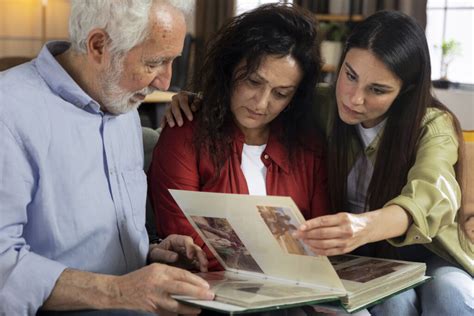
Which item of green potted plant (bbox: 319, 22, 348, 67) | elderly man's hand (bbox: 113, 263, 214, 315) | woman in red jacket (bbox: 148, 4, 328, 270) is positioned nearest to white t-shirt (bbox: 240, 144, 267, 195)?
woman in red jacket (bbox: 148, 4, 328, 270)

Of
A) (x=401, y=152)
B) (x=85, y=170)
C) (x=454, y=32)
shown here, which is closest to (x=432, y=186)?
(x=401, y=152)

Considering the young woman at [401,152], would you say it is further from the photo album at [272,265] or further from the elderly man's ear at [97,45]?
the elderly man's ear at [97,45]

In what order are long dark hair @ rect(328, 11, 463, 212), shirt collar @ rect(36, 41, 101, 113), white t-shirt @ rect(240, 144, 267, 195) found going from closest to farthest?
shirt collar @ rect(36, 41, 101, 113), long dark hair @ rect(328, 11, 463, 212), white t-shirt @ rect(240, 144, 267, 195)

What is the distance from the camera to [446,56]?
17.5 feet

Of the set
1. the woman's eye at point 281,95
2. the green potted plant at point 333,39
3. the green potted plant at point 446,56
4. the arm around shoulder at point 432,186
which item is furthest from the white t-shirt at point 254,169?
the green potted plant at point 333,39

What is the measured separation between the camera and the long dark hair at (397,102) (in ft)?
5.89

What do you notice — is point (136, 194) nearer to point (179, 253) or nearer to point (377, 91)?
point (179, 253)

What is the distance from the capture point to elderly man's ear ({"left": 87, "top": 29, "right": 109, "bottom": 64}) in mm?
1501

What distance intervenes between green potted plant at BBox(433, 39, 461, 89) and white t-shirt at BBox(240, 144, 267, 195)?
3.69m

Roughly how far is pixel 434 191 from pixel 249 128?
524mm

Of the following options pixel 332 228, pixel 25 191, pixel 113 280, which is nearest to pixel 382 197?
pixel 332 228

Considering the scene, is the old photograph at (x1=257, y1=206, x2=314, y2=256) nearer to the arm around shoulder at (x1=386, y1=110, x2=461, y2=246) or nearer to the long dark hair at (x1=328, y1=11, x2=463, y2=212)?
the arm around shoulder at (x1=386, y1=110, x2=461, y2=246)

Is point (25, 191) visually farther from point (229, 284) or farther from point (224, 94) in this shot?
point (224, 94)

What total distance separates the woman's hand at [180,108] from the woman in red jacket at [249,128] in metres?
0.02
